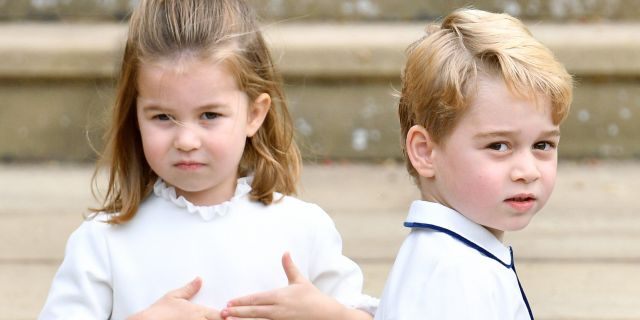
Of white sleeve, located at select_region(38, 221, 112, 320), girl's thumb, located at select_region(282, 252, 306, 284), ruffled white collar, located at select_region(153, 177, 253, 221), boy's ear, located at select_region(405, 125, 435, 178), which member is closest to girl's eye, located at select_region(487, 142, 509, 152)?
boy's ear, located at select_region(405, 125, 435, 178)

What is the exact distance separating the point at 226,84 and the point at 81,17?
2.56 m

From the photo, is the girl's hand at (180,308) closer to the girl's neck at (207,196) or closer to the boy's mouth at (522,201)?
the girl's neck at (207,196)

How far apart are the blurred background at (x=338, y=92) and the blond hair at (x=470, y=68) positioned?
1.82 metres

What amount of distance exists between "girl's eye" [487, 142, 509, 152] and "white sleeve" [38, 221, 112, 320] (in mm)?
861

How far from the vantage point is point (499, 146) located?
91.0 inches

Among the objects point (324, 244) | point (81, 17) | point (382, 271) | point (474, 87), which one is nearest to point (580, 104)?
point (382, 271)

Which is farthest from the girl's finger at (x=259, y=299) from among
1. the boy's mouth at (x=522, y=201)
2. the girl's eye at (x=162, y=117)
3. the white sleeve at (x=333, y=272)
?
the boy's mouth at (x=522, y=201)

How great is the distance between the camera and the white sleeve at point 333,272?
275cm

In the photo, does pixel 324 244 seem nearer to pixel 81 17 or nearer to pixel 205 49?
pixel 205 49

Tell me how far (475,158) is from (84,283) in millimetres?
871

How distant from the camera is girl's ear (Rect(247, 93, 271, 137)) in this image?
106 inches

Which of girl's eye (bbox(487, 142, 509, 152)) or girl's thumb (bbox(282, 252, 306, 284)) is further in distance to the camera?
girl's thumb (bbox(282, 252, 306, 284))

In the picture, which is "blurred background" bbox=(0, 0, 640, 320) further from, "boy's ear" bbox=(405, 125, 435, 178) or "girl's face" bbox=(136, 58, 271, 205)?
"boy's ear" bbox=(405, 125, 435, 178)

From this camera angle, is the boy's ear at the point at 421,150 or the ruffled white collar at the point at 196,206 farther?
the ruffled white collar at the point at 196,206
